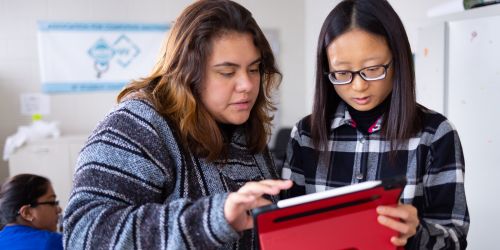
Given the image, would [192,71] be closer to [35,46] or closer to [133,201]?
[133,201]

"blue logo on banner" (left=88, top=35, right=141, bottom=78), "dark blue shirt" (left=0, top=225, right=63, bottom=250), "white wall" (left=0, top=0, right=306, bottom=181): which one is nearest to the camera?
"dark blue shirt" (left=0, top=225, right=63, bottom=250)

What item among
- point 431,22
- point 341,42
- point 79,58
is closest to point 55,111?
point 79,58

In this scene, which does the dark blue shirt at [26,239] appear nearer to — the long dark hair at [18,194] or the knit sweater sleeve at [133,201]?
the long dark hair at [18,194]

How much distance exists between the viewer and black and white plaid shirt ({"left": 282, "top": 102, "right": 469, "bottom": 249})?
0.90 meters

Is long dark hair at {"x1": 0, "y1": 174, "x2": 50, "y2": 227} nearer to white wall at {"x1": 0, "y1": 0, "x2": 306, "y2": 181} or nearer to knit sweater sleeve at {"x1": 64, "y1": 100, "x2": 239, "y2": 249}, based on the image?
knit sweater sleeve at {"x1": 64, "y1": 100, "x2": 239, "y2": 249}

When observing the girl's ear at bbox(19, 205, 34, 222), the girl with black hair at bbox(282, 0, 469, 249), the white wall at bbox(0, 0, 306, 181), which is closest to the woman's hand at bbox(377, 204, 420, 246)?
the girl with black hair at bbox(282, 0, 469, 249)

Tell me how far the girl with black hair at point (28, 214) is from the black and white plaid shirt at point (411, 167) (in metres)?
1.13

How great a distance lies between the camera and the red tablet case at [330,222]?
63 centimetres

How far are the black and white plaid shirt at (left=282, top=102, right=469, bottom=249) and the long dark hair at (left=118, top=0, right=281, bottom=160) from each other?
0.28 m

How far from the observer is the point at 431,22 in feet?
7.01

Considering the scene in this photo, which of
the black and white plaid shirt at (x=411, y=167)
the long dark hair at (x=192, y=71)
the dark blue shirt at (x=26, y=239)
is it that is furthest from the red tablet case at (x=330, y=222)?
the dark blue shirt at (x=26, y=239)

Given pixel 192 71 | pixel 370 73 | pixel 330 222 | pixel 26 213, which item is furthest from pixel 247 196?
pixel 26 213

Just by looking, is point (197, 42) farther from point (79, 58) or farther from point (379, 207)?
point (79, 58)

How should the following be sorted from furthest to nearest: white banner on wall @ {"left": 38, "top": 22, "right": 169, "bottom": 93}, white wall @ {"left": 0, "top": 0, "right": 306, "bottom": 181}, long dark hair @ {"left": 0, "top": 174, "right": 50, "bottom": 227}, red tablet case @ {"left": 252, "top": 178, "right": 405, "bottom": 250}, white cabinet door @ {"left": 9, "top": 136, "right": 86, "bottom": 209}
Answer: white banner on wall @ {"left": 38, "top": 22, "right": 169, "bottom": 93} → white wall @ {"left": 0, "top": 0, "right": 306, "bottom": 181} → white cabinet door @ {"left": 9, "top": 136, "right": 86, "bottom": 209} → long dark hair @ {"left": 0, "top": 174, "right": 50, "bottom": 227} → red tablet case @ {"left": 252, "top": 178, "right": 405, "bottom": 250}
